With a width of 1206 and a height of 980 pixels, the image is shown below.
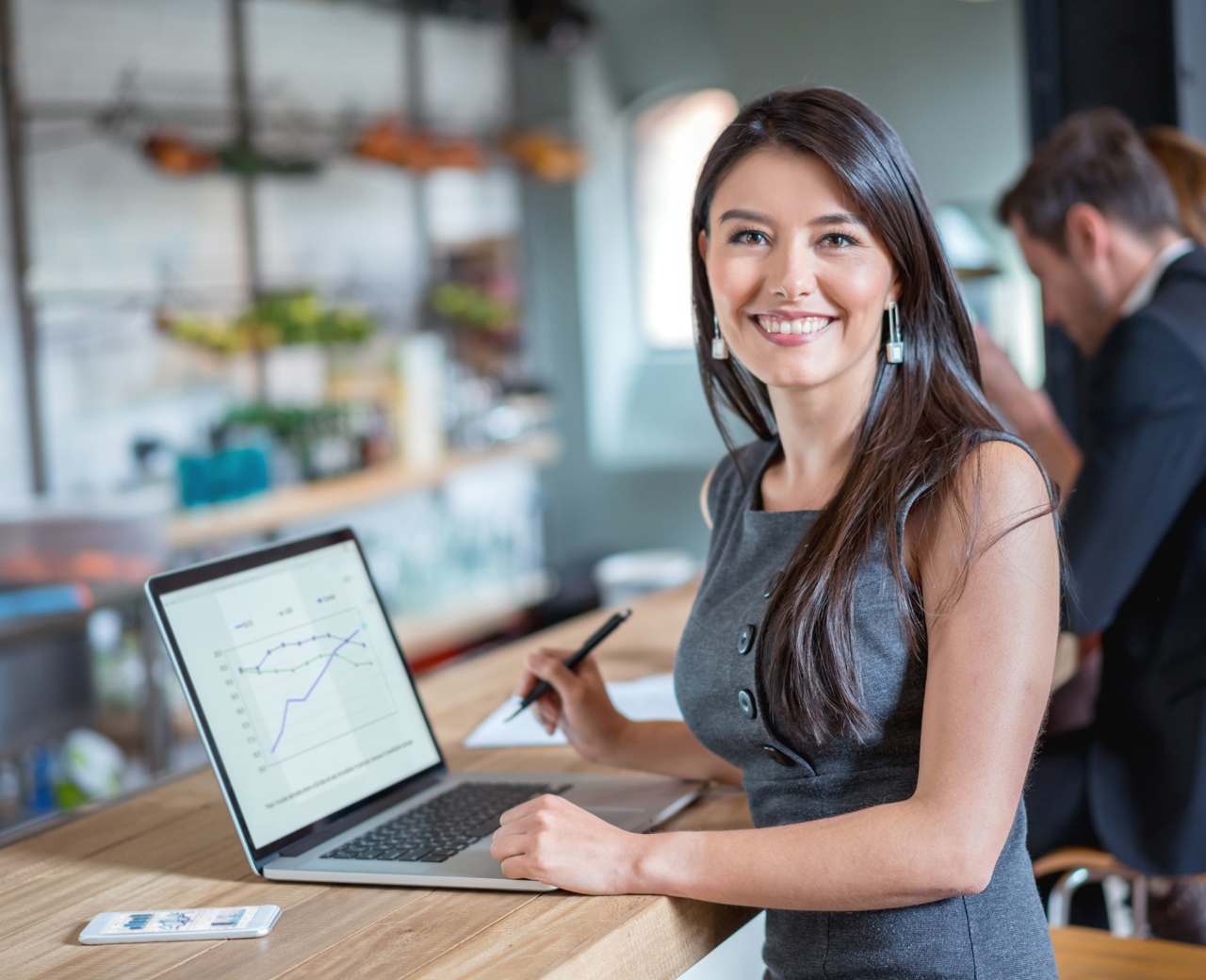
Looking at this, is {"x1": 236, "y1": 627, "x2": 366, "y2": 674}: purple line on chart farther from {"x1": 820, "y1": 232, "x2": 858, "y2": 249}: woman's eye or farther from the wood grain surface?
{"x1": 820, "y1": 232, "x2": 858, "y2": 249}: woman's eye

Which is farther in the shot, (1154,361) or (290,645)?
(1154,361)

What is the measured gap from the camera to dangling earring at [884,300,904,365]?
129cm

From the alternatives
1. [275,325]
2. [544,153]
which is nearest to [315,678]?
[275,325]

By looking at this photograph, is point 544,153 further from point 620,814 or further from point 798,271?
point 620,814

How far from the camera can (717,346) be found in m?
1.49

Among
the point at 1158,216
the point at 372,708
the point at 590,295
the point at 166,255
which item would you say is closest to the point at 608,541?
the point at 590,295

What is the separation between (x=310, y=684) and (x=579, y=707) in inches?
12.2

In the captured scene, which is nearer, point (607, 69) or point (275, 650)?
point (275, 650)

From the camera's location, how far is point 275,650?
128 cm

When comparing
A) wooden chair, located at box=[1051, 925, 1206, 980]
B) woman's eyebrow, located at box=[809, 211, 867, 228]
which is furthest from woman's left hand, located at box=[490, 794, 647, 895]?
wooden chair, located at box=[1051, 925, 1206, 980]

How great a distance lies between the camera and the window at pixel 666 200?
6.84 metres

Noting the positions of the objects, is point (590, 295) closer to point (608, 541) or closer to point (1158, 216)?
point (608, 541)

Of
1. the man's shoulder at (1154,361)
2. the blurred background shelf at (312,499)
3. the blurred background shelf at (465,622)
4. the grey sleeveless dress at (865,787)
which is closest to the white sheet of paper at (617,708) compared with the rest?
the grey sleeveless dress at (865,787)

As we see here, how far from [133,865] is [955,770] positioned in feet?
2.61
